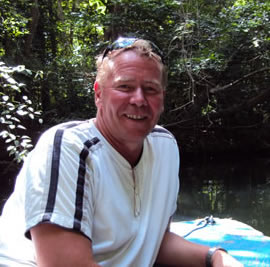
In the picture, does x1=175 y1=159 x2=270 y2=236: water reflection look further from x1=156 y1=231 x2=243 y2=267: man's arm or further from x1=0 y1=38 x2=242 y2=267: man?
x1=0 y1=38 x2=242 y2=267: man

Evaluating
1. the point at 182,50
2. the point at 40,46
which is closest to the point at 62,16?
the point at 40,46

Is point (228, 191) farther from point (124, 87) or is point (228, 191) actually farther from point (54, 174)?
point (54, 174)

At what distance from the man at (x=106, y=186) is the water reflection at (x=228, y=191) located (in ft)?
9.84

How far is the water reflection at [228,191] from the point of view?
4969 mm

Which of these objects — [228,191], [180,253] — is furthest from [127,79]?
[228,191]

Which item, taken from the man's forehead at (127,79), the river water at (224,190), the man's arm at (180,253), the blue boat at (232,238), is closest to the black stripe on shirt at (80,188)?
the man's forehead at (127,79)

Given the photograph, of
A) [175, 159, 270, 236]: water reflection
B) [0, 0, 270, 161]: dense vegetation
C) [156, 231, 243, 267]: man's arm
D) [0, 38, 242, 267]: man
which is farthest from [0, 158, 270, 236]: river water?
[0, 38, 242, 267]: man

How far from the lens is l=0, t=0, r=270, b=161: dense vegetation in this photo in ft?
19.1

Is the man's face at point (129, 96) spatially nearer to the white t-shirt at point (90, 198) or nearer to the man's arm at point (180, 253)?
the white t-shirt at point (90, 198)

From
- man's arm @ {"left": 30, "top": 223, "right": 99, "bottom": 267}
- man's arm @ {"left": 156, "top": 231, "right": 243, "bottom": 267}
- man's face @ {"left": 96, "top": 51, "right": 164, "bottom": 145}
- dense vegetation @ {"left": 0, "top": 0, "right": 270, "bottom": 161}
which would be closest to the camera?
man's arm @ {"left": 30, "top": 223, "right": 99, "bottom": 267}

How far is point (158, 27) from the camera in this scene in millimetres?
6535

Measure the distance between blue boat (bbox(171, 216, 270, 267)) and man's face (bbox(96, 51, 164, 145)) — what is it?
1.17 metres

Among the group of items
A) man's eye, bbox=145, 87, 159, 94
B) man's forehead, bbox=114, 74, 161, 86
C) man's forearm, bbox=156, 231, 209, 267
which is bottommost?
man's forearm, bbox=156, 231, 209, 267

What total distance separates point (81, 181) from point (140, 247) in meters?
0.30
